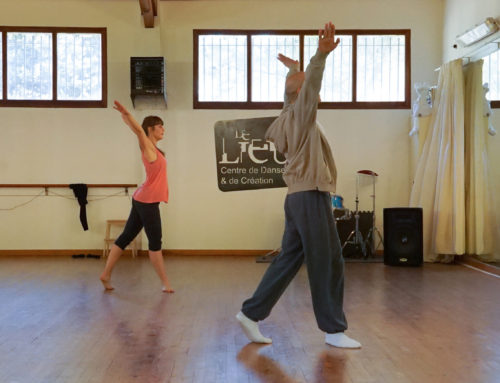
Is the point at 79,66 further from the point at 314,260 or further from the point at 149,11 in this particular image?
the point at 314,260

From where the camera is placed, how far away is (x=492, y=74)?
6582mm

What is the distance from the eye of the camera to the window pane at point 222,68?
784cm

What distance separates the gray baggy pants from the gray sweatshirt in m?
0.07

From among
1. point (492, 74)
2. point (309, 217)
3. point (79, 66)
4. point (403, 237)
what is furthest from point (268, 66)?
point (309, 217)

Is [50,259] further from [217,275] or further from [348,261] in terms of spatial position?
[348,261]

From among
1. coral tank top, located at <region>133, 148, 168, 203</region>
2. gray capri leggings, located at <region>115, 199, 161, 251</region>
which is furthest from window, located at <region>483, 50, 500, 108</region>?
gray capri leggings, located at <region>115, 199, 161, 251</region>

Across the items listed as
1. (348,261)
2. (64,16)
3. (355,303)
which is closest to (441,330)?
(355,303)

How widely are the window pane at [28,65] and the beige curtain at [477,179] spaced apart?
17.6ft

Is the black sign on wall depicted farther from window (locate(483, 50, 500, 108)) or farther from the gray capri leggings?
the gray capri leggings

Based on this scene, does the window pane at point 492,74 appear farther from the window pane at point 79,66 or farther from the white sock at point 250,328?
the white sock at point 250,328

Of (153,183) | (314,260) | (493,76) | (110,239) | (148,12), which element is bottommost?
(110,239)

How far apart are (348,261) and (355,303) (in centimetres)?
278

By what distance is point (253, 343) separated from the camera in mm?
2916

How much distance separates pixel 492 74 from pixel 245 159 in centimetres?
321
